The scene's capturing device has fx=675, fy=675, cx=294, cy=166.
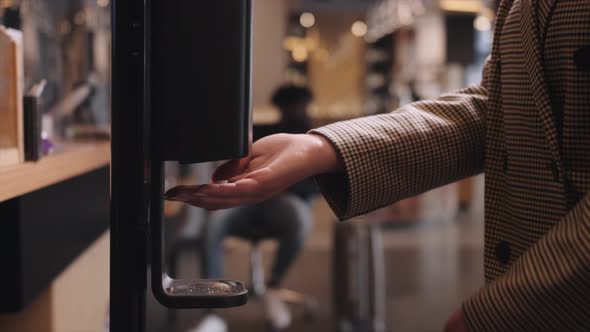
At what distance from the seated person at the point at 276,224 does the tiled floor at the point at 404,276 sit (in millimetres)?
131

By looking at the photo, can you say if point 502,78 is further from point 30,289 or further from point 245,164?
point 30,289

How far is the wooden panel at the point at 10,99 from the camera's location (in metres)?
1.17

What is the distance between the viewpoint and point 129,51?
0.69m

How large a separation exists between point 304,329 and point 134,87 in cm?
273

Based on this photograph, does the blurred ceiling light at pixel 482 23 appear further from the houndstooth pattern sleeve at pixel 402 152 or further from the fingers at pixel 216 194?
the fingers at pixel 216 194

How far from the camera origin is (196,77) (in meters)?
0.70

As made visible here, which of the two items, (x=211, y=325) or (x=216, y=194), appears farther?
(x=211, y=325)

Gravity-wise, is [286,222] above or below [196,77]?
below

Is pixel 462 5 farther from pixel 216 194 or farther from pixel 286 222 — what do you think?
pixel 216 194

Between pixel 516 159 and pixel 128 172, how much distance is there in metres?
0.52

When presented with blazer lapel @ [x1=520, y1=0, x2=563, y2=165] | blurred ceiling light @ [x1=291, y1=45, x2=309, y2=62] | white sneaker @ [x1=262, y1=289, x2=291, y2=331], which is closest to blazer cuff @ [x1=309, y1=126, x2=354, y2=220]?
blazer lapel @ [x1=520, y1=0, x2=563, y2=165]

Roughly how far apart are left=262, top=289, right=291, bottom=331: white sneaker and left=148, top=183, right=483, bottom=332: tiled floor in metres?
0.07

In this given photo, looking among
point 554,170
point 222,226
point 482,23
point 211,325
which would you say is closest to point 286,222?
point 222,226

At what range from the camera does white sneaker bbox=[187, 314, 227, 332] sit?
10.2 ft
